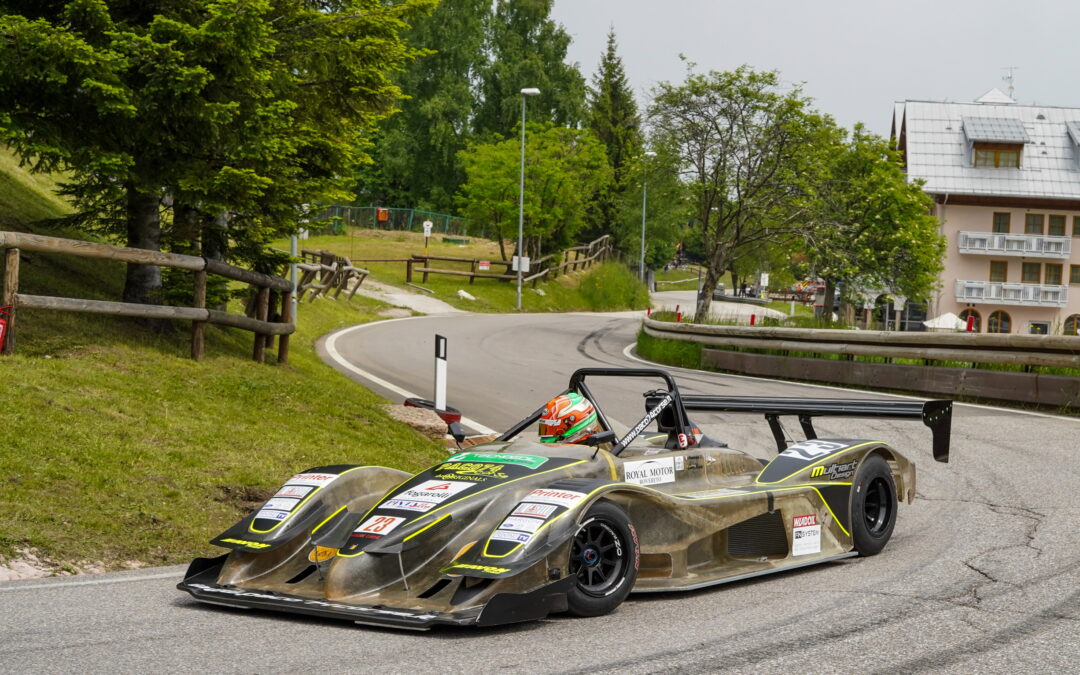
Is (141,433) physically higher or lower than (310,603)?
higher

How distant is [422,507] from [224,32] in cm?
770

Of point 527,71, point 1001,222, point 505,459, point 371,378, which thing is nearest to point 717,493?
point 505,459

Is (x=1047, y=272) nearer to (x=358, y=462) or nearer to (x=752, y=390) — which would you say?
(x=752, y=390)

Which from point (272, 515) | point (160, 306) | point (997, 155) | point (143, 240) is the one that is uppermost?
point (997, 155)

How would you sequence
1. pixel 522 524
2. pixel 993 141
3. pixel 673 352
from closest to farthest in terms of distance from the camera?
1. pixel 522 524
2. pixel 673 352
3. pixel 993 141

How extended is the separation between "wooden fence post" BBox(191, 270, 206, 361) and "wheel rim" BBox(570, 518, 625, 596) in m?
8.64

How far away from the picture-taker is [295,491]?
287 inches

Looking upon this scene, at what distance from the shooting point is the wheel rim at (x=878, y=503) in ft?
27.7

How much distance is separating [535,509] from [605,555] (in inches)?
21.0

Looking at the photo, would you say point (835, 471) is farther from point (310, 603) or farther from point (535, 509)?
point (310, 603)

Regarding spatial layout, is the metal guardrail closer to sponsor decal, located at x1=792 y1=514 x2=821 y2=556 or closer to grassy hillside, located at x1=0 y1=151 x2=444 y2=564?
grassy hillside, located at x1=0 y1=151 x2=444 y2=564

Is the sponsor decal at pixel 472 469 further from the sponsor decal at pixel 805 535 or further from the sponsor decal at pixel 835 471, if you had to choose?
the sponsor decal at pixel 835 471

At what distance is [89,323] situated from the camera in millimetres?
13734

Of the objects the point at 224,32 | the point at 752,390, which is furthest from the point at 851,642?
the point at 752,390
